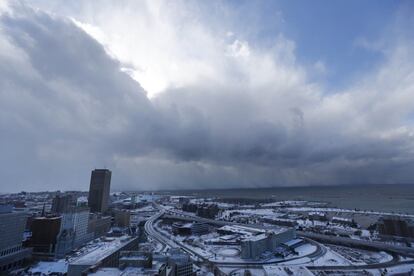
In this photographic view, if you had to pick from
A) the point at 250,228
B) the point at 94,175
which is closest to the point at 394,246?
the point at 250,228

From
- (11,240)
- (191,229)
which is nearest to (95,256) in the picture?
(11,240)

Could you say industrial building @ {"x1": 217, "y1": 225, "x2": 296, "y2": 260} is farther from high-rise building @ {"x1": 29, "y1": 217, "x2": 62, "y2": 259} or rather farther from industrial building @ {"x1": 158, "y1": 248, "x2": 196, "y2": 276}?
high-rise building @ {"x1": 29, "y1": 217, "x2": 62, "y2": 259}

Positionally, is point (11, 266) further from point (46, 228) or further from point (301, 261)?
point (301, 261)

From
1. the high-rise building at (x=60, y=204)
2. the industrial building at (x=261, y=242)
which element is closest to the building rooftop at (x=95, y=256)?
the industrial building at (x=261, y=242)

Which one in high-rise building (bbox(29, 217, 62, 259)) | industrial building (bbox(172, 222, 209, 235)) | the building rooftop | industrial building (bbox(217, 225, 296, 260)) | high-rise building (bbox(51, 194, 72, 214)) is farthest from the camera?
high-rise building (bbox(51, 194, 72, 214))

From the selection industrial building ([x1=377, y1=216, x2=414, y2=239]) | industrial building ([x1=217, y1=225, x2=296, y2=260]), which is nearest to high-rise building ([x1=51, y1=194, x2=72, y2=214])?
industrial building ([x1=217, y1=225, x2=296, y2=260])

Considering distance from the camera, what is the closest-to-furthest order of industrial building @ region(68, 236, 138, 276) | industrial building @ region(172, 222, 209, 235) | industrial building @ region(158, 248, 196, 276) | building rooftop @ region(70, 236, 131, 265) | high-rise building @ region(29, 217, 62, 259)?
industrial building @ region(158, 248, 196, 276) < industrial building @ region(68, 236, 138, 276) < building rooftop @ region(70, 236, 131, 265) < high-rise building @ region(29, 217, 62, 259) < industrial building @ region(172, 222, 209, 235)
